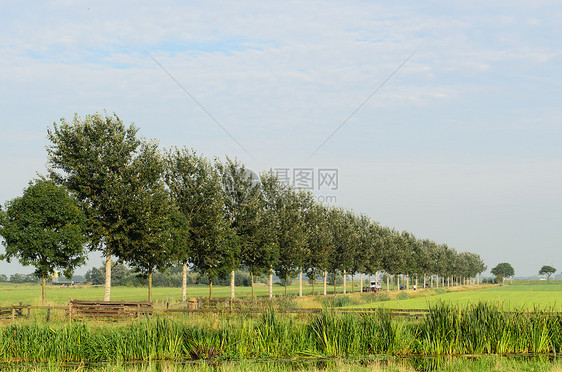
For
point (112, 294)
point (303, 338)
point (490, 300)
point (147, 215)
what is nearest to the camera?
point (303, 338)

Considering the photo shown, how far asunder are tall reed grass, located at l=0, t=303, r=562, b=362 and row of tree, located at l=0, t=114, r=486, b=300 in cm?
1852

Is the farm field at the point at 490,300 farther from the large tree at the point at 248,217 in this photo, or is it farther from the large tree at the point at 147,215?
the large tree at the point at 147,215

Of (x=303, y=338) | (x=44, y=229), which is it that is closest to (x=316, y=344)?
(x=303, y=338)

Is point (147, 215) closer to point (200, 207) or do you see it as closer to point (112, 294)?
point (200, 207)

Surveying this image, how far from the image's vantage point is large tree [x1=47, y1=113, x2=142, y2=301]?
38562 mm

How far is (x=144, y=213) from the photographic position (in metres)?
38.8

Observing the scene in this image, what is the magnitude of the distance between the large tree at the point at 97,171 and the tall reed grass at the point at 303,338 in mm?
19785

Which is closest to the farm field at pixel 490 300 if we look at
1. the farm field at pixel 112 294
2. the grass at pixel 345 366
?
the grass at pixel 345 366

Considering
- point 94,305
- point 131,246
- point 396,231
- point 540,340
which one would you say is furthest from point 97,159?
point 396,231

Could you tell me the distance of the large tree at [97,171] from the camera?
3856 cm

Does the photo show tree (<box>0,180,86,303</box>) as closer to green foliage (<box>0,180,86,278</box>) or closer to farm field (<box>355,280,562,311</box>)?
green foliage (<box>0,180,86,278</box>)

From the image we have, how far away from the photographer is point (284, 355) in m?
18.0

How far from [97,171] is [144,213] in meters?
4.76

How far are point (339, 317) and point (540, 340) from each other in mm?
7599
